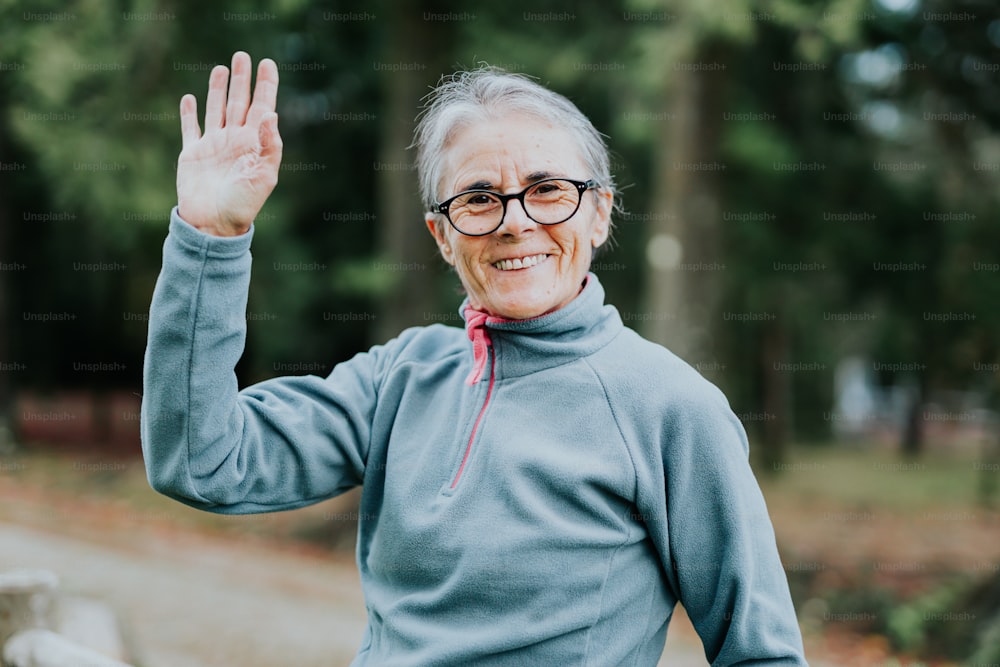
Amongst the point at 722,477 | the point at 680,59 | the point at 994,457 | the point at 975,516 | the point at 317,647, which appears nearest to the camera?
the point at 722,477

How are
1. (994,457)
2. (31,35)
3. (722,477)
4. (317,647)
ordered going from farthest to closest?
(994,457) → (31,35) → (317,647) → (722,477)

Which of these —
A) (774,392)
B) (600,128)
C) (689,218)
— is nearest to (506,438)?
(689,218)

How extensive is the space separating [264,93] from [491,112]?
41 cm

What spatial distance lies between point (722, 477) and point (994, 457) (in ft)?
35.2

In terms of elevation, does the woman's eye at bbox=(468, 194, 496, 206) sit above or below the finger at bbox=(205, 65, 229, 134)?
below

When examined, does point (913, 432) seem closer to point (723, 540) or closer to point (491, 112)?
point (723, 540)

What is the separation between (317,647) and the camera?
6.06 m

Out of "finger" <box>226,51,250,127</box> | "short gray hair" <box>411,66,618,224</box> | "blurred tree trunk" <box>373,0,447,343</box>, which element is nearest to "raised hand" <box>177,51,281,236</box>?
"finger" <box>226,51,250,127</box>

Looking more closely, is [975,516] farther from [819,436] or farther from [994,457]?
[819,436]

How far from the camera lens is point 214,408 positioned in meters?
1.61

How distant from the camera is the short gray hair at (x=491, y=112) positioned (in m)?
1.78

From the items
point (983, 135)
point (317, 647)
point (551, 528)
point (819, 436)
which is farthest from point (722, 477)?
point (819, 436)

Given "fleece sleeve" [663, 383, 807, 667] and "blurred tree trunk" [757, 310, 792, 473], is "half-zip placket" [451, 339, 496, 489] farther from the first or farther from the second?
"blurred tree trunk" [757, 310, 792, 473]

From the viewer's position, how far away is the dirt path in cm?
593
